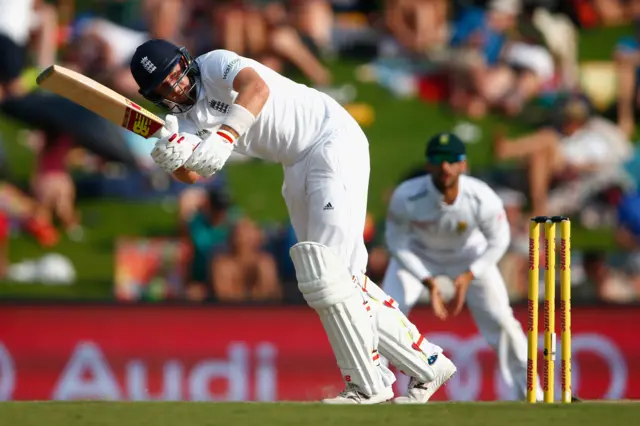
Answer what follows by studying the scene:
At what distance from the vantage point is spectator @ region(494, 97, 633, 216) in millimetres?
10039

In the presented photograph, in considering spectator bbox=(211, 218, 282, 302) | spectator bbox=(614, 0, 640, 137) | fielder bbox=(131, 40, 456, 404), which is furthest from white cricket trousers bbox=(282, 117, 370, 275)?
spectator bbox=(614, 0, 640, 137)

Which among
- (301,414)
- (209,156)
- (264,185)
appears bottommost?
(301,414)

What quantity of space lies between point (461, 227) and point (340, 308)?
2319 millimetres

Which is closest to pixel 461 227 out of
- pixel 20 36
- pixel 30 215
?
pixel 30 215

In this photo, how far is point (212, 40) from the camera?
35.2 ft

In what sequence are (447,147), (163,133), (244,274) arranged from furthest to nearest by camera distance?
(244,274), (447,147), (163,133)

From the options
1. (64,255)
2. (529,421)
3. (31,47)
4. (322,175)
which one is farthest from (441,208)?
(31,47)

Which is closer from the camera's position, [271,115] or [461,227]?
[271,115]

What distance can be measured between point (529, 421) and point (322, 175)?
5.34ft

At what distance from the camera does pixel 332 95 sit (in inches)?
420

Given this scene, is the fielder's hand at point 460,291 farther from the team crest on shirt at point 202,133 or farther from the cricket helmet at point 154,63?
the cricket helmet at point 154,63

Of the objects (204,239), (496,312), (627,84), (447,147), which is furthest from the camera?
(627,84)

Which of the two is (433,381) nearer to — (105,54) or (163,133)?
(163,133)

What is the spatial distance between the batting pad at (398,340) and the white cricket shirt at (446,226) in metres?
1.56
